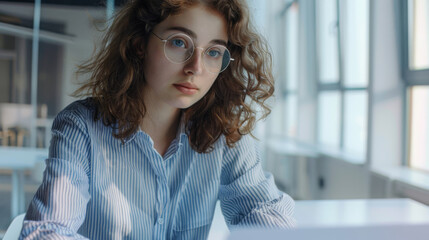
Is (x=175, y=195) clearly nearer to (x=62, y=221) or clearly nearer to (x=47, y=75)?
(x=62, y=221)

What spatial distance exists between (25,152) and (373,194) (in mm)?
2222

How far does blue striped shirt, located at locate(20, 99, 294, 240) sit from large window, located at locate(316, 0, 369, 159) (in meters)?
1.96

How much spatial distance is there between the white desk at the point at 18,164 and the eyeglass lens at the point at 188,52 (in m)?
1.95

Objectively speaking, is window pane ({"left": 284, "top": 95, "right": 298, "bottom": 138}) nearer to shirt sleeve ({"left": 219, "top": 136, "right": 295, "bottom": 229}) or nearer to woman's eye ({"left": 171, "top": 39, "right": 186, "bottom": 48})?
shirt sleeve ({"left": 219, "top": 136, "right": 295, "bottom": 229})

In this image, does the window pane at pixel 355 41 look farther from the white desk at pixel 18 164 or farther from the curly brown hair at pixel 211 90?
the white desk at pixel 18 164

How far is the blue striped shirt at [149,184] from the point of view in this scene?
3.19 ft

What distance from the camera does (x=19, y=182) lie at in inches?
104

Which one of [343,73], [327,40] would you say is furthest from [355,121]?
[327,40]

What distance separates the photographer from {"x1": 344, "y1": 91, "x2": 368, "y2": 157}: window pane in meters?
3.20

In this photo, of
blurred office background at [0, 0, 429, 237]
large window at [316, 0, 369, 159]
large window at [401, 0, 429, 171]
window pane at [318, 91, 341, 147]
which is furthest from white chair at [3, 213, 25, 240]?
window pane at [318, 91, 341, 147]

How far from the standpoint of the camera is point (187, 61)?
99 centimetres

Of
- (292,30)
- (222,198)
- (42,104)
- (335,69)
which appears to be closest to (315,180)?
(335,69)

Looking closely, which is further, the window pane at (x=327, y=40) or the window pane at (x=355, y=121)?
the window pane at (x=327, y=40)

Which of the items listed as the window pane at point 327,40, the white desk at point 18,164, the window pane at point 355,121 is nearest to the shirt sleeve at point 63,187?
the white desk at point 18,164
